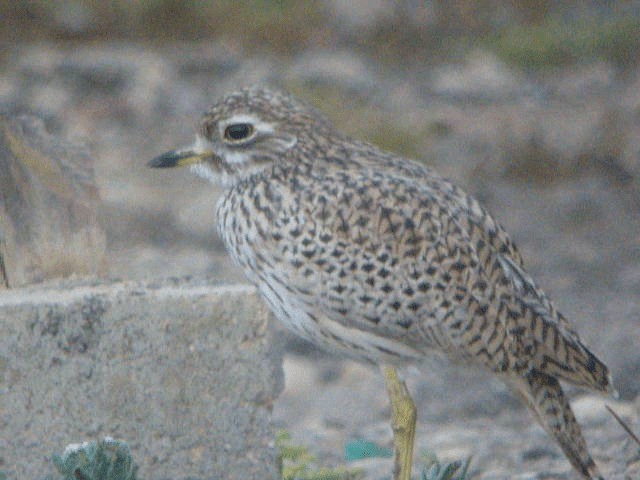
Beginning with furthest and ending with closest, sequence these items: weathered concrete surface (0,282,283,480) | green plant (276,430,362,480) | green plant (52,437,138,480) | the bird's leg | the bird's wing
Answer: green plant (276,430,362,480), the bird's leg, the bird's wing, weathered concrete surface (0,282,283,480), green plant (52,437,138,480)

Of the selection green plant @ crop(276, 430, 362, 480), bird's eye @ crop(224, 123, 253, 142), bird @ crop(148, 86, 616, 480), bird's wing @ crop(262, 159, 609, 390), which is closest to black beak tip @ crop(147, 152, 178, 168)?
bird's eye @ crop(224, 123, 253, 142)

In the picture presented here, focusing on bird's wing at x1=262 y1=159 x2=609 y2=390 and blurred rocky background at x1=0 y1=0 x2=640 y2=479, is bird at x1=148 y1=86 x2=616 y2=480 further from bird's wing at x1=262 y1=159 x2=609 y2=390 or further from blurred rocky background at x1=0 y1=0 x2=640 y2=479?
blurred rocky background at x1=0 y1=0 x2=640 y2=479

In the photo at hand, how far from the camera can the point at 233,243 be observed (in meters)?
5.05

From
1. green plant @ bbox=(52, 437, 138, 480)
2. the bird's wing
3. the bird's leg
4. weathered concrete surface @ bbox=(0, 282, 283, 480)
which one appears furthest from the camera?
the bird's leg

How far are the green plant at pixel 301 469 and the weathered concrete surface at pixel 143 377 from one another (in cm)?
67

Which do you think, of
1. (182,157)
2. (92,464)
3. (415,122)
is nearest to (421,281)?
(182,157)

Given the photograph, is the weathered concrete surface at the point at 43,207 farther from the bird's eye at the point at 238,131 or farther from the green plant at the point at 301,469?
the green plant at the point at 301,469

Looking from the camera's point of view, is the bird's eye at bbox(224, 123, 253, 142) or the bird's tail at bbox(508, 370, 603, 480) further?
the bird's eye at bbox(224, 123, 253, 142)

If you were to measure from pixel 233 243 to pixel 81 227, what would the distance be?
Result: 20.4 inches

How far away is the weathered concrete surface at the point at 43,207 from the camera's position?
4848mm

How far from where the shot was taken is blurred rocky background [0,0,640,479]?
6.74 meters

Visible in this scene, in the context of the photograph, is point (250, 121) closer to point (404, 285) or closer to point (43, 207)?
point (43, 207)

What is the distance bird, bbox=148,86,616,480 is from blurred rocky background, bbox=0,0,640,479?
1.02 feet

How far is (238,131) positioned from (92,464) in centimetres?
160
